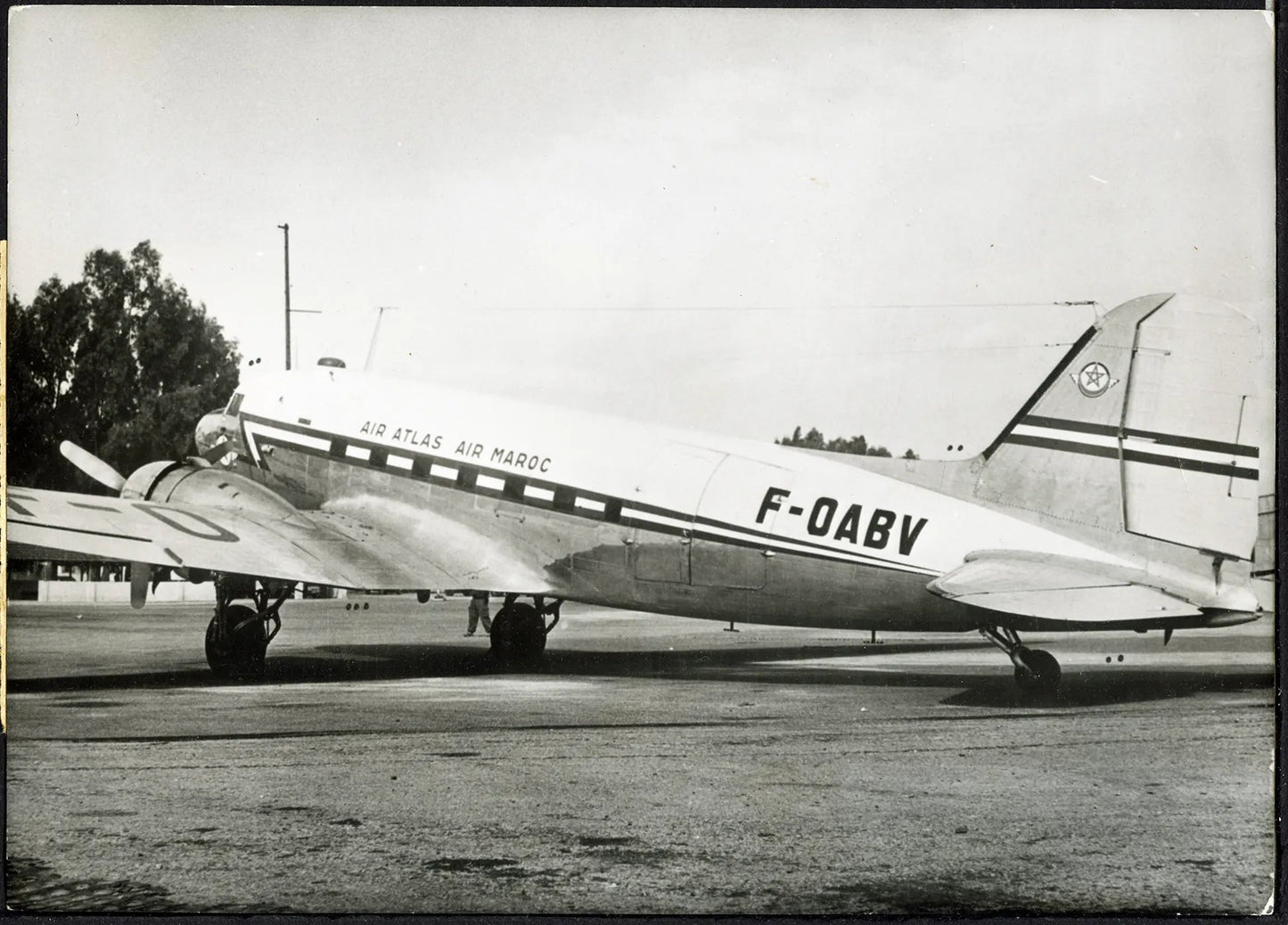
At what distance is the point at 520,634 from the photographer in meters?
13.0

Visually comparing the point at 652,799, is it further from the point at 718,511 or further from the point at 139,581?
the point at 139,581

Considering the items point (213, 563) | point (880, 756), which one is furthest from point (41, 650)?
point (880, 756)

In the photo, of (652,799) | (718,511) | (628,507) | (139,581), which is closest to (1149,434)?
(718,511)

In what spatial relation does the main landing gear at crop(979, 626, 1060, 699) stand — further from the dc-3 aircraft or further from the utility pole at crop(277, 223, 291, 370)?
the utility pole at crop(277, 223, 291, 370)

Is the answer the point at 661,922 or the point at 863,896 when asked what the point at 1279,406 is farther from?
the point at 661,922

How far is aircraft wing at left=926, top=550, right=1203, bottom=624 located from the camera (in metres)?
8.64

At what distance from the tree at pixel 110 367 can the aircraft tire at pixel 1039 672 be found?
25.9 feet

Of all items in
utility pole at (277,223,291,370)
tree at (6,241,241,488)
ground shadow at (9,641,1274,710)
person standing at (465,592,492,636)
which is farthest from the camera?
person standing at (465,592,492,636)

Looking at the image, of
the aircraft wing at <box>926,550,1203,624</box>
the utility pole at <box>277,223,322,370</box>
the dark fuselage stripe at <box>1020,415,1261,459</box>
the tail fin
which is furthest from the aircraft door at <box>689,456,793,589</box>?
the utility pole at <box>277,223,322,370</box>

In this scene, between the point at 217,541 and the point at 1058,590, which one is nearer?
the point at 1058,590

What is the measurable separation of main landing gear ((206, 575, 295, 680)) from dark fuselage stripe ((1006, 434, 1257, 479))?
24.8ft

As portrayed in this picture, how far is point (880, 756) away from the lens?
816 cm

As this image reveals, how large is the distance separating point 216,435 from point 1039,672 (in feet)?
34.2

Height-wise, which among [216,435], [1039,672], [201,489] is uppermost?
[216,435]
